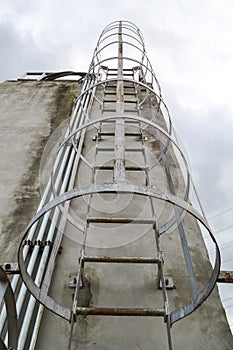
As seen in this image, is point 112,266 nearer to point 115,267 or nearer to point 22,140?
point 115,267

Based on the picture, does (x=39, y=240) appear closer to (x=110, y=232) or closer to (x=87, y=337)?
(x=110, y=232)

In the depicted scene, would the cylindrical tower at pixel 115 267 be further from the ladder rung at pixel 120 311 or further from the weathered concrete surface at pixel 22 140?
the weathered concrete surface at pixel 22 140

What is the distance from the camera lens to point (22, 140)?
184 inches

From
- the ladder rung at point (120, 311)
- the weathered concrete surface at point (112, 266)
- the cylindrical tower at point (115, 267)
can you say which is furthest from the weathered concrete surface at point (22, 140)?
the ladder rung at point (120, 311)

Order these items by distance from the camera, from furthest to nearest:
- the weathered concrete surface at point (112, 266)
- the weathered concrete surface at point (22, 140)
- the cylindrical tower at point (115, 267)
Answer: the weathered concrete surface at point (22, 140)
the weathered concrete surface at point (112, 266)
the cylindrical tower at point (115, 267)

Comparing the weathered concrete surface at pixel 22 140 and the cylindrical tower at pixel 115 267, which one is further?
the weathered concrete surface at pixel 22 140

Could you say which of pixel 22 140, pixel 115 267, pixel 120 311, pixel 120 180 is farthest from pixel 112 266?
pixel 22 140

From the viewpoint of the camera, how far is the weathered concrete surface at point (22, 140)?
3.22 metres

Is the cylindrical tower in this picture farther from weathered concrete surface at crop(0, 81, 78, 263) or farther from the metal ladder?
weathered concrete surface at crop(0, 81, 78, 263)

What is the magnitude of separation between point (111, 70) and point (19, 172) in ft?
11.3

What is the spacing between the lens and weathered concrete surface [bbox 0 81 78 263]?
322 cm

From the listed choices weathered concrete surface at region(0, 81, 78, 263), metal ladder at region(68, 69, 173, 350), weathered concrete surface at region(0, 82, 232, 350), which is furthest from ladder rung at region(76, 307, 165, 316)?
weathered concrete surface at region(0, 81, 78, 263)

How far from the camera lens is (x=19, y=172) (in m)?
3.94

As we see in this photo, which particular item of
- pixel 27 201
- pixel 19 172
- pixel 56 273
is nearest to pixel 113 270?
pixel 56 273
